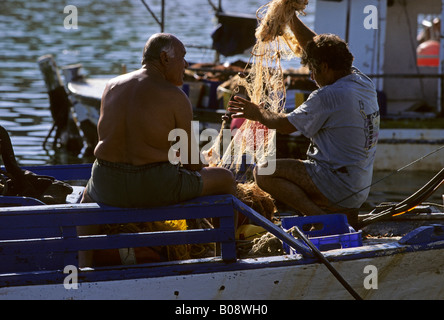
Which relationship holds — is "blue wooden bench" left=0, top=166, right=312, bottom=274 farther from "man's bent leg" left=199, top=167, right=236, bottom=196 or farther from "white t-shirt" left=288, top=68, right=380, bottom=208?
"white t-shirt" left=288, top=68, right=380, bottom=208

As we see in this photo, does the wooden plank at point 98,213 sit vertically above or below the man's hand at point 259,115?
below

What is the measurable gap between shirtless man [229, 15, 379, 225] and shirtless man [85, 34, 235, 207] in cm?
84

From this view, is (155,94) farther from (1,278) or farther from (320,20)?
(320,20)

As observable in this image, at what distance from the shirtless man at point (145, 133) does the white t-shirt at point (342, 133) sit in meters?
1.12

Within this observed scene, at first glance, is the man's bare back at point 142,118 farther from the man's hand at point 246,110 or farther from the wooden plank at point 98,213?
the man's hand at point 246,110

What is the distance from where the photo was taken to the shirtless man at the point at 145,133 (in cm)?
473

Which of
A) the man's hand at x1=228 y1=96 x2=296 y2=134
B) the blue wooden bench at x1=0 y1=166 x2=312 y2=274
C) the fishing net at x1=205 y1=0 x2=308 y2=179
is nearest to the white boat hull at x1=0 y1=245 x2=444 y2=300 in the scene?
the blue wooden bench at x1=0 y1=166 x2=312 y2=274

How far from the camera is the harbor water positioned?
47.8 ft

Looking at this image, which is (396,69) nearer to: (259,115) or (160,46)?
(259,115)

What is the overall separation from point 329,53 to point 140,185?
5.84 feet

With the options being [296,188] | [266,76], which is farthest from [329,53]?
[296,188]

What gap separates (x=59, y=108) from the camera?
1366 cm

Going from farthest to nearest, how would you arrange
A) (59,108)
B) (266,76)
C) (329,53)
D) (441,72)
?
(59,108) → (441,72) → (266,76) → (329,53)

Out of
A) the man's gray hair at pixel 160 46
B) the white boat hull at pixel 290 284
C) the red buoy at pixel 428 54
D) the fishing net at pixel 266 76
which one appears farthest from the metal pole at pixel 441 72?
the man's gray hair at pixel 160 46
